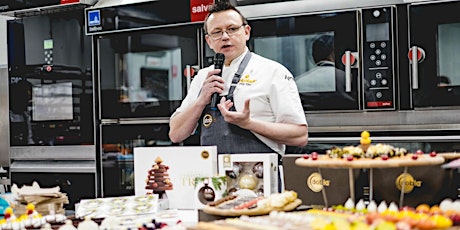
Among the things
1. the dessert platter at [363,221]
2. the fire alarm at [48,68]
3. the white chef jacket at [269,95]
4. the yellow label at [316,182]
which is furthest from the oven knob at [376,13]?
the fire alarm at [48,68]

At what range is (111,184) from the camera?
156 inches

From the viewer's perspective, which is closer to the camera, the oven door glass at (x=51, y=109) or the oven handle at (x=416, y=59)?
the oven handle at (x=416, y=59)

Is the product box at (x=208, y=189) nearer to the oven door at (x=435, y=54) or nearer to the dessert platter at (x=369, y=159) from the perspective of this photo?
the dessert platter at (x=369, y=159)

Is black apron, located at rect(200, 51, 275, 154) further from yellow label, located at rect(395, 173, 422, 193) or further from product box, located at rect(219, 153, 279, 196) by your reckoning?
yellow label, located at rect(395, 173, 422, 193)

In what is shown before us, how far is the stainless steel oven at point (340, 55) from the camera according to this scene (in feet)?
10.5

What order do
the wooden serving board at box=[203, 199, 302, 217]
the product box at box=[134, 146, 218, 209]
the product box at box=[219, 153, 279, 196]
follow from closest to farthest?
the wooden serving board at box=[203, 199, 302, 217], the product box at box=[219, 153, 279, 196], the product box at box=[134, 146, 218, 209]

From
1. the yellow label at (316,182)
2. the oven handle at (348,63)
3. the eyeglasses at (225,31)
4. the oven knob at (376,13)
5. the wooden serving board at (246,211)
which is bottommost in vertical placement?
the wooden serving board at (246,211)

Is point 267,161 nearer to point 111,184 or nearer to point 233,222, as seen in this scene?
point 233,222

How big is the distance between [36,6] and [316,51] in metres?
1.87

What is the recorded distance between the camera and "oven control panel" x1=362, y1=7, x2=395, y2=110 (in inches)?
126

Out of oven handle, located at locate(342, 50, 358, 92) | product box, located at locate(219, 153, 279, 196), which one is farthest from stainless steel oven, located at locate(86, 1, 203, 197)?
product box, located at locate(219, 153, 279, 196)

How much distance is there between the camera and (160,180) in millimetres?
2570

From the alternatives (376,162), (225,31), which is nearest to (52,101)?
(225,31)

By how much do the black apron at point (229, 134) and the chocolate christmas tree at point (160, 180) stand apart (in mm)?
417
